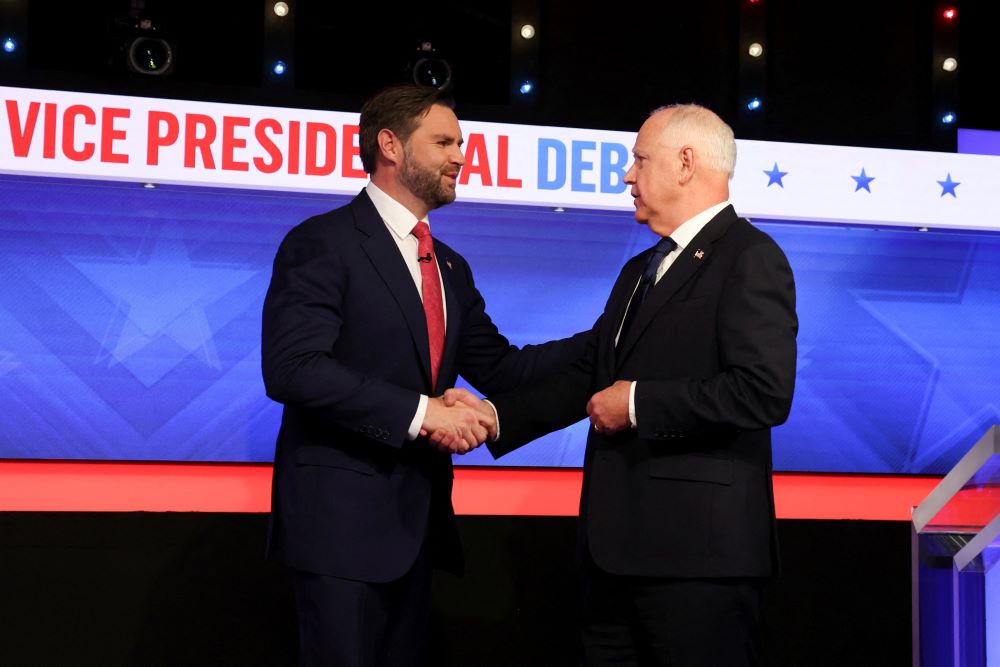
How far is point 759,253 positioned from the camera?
202 centimetres

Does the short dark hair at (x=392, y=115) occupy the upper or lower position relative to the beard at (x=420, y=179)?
upper

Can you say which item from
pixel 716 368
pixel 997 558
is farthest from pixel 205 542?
pixel 997 558

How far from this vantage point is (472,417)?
2.23 meters

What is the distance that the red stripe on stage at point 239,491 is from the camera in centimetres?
402

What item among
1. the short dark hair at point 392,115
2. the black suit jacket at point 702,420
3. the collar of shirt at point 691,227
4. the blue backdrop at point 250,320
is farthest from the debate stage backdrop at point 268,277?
the black suit jacket at point 702,420

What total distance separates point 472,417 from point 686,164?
2.20 feet

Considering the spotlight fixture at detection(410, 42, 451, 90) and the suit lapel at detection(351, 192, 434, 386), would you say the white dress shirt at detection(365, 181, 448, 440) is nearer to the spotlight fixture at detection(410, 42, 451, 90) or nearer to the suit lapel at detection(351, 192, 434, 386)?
the suit lapel at detection(351, 192, 434, 386)

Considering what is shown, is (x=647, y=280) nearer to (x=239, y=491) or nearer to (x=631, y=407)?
(x=631, y=407)

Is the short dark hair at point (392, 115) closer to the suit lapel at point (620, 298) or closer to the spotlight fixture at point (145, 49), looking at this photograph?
the suit lapel at point (620, 298)

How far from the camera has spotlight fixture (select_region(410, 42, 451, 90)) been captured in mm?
4715

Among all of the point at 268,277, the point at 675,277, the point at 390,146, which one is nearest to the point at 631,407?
the point at 675,277

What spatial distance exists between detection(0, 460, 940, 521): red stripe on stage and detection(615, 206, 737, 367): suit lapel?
203 cm

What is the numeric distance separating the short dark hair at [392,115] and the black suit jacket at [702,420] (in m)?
0.74

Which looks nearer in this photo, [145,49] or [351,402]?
[351,402]
